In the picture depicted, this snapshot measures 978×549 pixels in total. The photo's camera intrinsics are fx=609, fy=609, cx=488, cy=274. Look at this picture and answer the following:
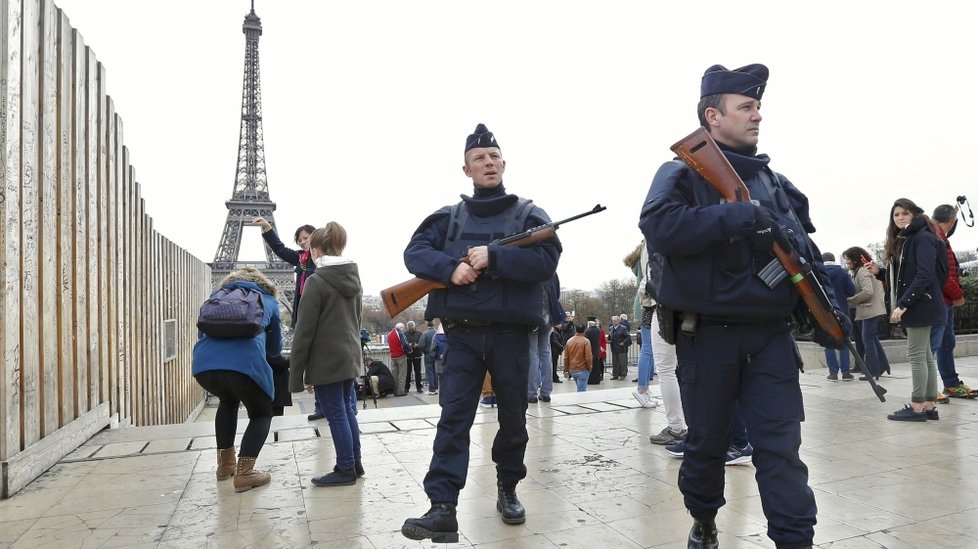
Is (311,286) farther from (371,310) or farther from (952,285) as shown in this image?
(371,310)

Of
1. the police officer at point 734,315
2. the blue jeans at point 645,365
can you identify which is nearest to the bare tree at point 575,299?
the blue jeans at point 645,365

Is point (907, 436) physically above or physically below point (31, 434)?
below

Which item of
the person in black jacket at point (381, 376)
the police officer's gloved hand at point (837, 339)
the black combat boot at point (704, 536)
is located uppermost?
the police officer's gloved hand at point (837, 339)

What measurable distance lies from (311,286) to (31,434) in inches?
78.8

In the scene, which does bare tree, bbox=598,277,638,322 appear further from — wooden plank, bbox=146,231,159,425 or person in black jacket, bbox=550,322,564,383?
wooden plank, bbox=146,231,159,425

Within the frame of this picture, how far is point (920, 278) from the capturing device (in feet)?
15.6

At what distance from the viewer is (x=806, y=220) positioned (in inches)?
99.0

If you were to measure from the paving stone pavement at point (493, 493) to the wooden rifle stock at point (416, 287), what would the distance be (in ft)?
3.43

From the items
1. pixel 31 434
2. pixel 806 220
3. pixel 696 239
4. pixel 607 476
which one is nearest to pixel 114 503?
pixel 31 434

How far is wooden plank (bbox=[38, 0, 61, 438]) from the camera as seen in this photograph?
4039 mm

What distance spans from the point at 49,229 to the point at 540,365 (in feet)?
15.7

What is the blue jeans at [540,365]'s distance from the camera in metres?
6.41

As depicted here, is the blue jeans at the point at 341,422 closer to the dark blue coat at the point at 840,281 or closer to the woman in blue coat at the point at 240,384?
the woman in blue coat at the point at 240,384

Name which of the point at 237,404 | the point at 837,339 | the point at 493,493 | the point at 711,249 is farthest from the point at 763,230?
the point at 237,404
